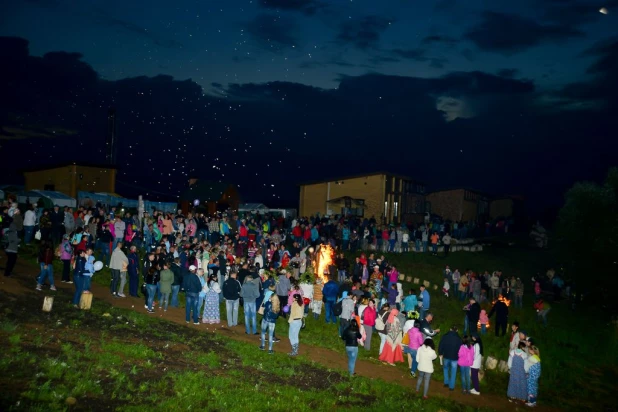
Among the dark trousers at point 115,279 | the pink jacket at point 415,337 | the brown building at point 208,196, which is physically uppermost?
the brown building at point 208,196

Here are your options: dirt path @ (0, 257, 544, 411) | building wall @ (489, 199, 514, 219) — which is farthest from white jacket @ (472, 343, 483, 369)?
building wall @ (489, 199, 514, 219)

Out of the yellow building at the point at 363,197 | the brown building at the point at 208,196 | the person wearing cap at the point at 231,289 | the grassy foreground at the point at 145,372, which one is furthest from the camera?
the brown building at the point at 208,196

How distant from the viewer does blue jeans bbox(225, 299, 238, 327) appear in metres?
17.7

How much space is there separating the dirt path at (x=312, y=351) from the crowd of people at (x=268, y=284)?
351 millimetres

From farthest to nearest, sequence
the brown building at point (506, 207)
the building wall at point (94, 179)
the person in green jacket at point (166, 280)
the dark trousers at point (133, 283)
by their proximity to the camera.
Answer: the brown building at point (506, 207), the building wall at point (94, 179), the dark trousers at point (133, 283), the person in green jacket at point (166, 280)

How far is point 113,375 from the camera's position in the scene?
11.4 m

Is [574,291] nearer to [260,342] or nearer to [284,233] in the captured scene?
[284,233]

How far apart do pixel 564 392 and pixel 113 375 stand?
15783 millimetres

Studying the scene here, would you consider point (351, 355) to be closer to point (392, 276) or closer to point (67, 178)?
point (392, 276)

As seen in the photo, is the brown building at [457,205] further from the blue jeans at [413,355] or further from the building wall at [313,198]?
the blue jeans at [413,355]

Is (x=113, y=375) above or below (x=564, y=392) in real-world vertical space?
above

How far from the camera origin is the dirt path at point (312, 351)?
1509 centimetres

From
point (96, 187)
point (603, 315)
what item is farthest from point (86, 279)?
point (96, 187)

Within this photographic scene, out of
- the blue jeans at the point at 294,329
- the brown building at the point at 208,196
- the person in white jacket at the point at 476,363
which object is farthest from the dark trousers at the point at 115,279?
the brown building at the point at 208,196
